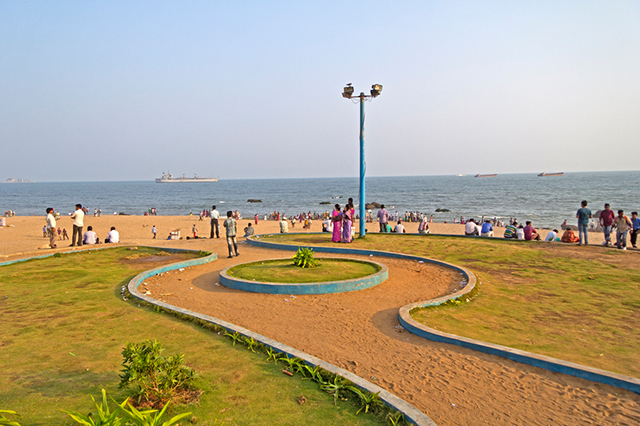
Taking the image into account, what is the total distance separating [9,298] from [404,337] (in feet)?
26.6

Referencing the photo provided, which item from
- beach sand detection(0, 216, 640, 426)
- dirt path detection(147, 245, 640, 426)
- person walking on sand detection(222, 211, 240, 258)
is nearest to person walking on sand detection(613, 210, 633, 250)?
beach sand detection(0, 216, 640, 426)

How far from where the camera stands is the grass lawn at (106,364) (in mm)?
3977

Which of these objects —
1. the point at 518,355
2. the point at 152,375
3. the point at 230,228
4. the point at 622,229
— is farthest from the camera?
the point at 622,229

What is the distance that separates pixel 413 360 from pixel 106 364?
4.04 meters

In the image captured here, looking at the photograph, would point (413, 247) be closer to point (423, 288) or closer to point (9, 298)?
point (423, 288)

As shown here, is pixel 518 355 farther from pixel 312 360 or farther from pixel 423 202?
pixel 423 202

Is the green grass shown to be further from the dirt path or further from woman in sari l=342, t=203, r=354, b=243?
woman in sari l=342, t=203, r=354, b=243

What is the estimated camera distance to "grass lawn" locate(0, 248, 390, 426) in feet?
13.0

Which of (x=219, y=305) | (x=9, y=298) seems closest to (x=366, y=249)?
(x=219, y=305)

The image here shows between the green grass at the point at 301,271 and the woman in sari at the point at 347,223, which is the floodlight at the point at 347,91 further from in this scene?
the green grass at the point at 301,271

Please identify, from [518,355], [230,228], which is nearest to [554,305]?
→ [518,355]

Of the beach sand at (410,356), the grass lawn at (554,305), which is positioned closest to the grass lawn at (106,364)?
the beach sand at (410,356)

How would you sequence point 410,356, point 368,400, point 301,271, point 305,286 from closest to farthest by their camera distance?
1. point 368,400
2. point 410,356
3. point 305,286
4. point 301,271

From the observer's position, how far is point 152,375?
4004 mm
